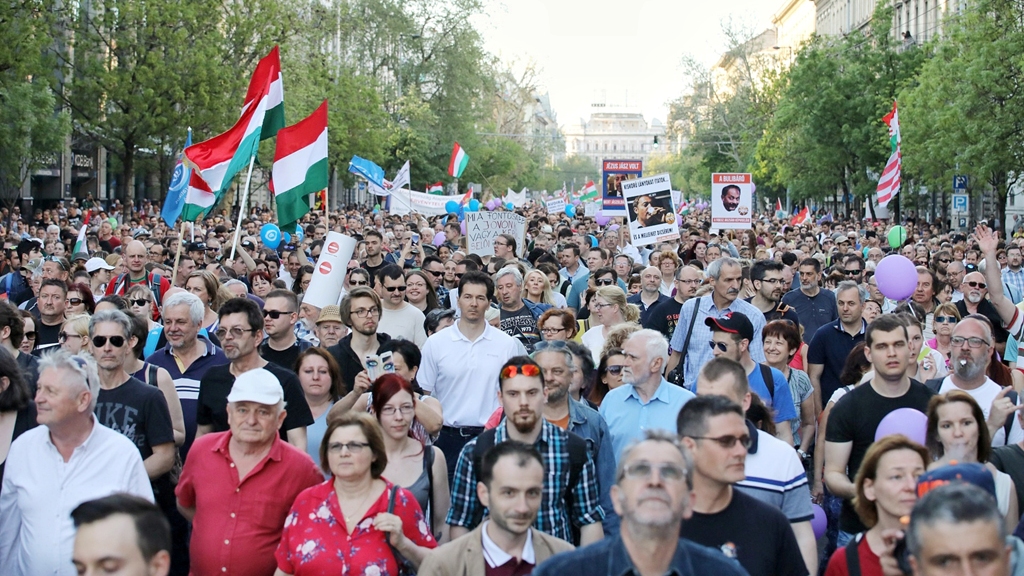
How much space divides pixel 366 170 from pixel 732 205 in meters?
9.09

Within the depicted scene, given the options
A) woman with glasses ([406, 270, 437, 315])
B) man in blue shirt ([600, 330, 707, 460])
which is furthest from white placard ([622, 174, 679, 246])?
man in blue shirt ([600, 330, 707, 460])

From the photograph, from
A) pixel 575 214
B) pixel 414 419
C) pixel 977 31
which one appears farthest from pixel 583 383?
pixel 575 214

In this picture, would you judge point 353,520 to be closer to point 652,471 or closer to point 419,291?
point 652,471

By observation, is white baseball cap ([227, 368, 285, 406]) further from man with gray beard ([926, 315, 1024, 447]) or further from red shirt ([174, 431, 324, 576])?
man with gray beard ([926, 315, 1024, 447])

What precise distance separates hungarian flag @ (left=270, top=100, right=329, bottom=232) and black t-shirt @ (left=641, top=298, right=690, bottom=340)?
14.1 feet

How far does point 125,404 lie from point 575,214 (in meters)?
42.0

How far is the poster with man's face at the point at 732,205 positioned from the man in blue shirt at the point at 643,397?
1553cm

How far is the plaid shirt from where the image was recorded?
208 inches

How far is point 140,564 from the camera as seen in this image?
3.90 m

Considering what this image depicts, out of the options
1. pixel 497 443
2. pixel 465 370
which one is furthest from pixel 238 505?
pixel 465 370

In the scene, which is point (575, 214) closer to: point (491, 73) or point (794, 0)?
point (491, 73)

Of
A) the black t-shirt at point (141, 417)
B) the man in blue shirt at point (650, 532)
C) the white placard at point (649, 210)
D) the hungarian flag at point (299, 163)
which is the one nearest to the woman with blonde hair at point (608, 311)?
the black t-shirt at point (141, 417)

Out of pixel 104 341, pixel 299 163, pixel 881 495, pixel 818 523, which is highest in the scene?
pixel 299 163

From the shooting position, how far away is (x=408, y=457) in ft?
19.6
